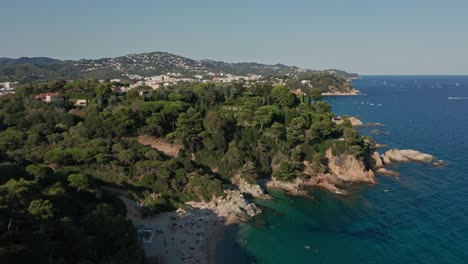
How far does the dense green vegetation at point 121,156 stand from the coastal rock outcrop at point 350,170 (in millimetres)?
1277

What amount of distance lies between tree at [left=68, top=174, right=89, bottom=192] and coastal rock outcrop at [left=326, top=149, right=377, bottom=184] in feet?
95.6

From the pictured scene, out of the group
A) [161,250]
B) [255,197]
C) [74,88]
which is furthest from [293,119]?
[74,88]

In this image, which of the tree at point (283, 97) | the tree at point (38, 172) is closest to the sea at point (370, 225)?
the tree at point (38, 172)

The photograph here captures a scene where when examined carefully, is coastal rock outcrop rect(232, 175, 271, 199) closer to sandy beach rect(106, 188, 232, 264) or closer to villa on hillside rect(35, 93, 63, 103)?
sandy beach rect(106, 188, 232, 264)

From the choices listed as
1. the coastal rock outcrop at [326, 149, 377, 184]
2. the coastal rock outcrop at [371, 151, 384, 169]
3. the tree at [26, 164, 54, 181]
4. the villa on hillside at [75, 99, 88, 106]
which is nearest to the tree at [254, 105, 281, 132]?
the coastal rock outcrop at [326, 149, 377, 184]

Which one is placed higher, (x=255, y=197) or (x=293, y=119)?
(x=293, y=119)

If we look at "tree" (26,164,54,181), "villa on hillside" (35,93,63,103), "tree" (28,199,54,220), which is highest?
"villa on hillside" (35,93,63,103)

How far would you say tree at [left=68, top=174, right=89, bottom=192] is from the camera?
2770 centimetres

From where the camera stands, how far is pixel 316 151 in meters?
46.9

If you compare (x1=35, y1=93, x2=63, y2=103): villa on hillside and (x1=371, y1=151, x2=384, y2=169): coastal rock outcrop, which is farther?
(x1=35, y1=93, x2=63, y2=103): villa on hillside

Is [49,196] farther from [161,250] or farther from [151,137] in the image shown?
[151,137]

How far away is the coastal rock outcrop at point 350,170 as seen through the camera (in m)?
43.2

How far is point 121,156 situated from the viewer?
36875 millimetres

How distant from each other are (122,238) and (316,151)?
102ft
